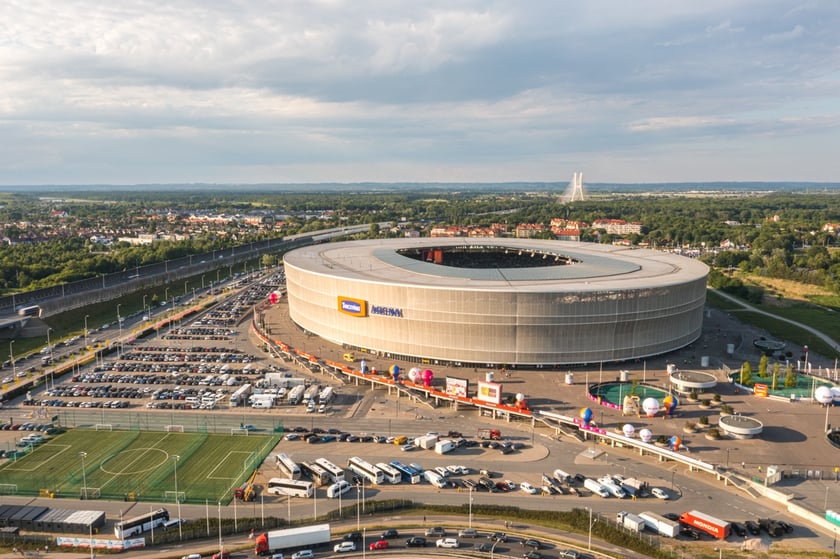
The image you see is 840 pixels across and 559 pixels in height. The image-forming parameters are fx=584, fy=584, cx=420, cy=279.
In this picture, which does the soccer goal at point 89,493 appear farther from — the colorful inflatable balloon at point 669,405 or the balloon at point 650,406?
the colorful inflatable balloon at point 669,405

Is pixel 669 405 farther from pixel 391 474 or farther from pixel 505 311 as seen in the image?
pixel 391 474

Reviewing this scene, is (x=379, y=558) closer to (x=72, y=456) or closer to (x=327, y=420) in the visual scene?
(x=327, y=420)

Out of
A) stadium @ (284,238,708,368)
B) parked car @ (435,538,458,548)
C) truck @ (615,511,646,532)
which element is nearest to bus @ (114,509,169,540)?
parked car @ (435,538,458,548)

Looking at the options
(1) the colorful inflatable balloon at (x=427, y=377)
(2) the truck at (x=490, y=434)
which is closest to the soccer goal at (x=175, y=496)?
(2) the truck at (x=490, y=434)

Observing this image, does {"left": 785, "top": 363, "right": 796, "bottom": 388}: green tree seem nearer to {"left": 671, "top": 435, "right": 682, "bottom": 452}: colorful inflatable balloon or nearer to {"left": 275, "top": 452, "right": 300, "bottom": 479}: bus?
{"left": 671, "top": 435, "right": 682, "bottom": 452}: colorful inflatable balloon

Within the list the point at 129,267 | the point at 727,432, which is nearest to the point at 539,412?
the point at 727,432

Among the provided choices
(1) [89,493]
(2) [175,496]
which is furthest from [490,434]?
(1) [89,493]
